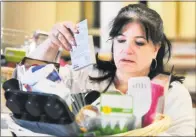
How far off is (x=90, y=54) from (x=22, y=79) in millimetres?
134

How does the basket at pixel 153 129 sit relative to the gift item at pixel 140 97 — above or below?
below

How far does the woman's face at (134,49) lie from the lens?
1.86ft

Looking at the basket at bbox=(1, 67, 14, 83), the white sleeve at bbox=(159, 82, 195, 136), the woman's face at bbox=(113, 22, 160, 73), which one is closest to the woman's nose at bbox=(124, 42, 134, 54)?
the woman's face at bbox=(113, 22, 160, 73)

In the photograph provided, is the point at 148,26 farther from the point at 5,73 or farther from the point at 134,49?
the point at 5,73

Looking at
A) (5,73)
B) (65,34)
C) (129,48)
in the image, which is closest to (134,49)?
(129,48)

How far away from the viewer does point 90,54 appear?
0.60 metres

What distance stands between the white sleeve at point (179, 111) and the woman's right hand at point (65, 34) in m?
0.20

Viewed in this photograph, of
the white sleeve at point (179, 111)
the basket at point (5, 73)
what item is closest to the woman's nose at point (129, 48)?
the white sleeve at point (179, 111)

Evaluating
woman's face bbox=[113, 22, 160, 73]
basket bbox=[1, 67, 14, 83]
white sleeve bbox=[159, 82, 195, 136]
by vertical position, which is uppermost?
woman's face bbox=[113, 22, 160, 73]

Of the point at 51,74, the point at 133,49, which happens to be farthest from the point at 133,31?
the point at 51,74

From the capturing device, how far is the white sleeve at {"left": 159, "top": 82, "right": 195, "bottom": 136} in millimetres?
567

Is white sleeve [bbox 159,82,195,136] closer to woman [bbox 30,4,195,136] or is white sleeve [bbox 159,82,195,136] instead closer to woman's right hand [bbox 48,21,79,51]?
woman [bbox 30,4,195,136]

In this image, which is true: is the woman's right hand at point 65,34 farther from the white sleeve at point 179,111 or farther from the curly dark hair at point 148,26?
the white sleeve at point 179,111

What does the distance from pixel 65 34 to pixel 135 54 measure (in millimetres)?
137
